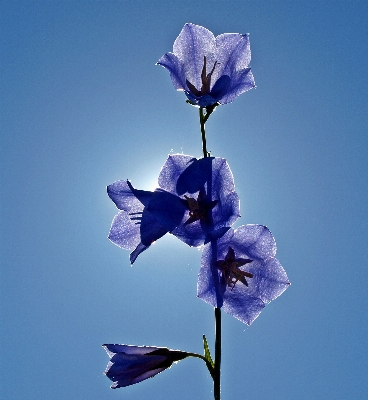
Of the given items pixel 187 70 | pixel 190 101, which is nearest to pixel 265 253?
pixel 190 101

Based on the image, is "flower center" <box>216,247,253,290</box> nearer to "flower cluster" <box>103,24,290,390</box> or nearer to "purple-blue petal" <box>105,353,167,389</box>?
"flower cluster" <box>103,24,290,390</box>


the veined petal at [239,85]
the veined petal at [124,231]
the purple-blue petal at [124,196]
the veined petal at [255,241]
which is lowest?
the veined petal at [255,241]

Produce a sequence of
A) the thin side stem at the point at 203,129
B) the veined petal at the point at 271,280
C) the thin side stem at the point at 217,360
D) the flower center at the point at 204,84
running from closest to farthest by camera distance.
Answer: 1. the thin side stem at the point at 217,360
2. the veined petal at the point at 271,280
3. the thin side stem at the point at 203,129
4. the flower center at the point at 204,84

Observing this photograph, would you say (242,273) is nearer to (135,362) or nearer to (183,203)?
(183,203)

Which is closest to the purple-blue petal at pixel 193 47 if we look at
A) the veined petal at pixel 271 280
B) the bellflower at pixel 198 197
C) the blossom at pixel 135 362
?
the bellflower at pixel 198 197

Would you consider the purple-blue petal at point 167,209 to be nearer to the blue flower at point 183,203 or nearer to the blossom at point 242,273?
the blue flower at point 183,203

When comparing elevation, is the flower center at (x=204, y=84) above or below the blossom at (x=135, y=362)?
above

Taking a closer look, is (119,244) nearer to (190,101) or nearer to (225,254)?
(225,254)

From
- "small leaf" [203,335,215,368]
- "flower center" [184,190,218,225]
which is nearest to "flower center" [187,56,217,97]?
"flower center" [184,190,218,225]
